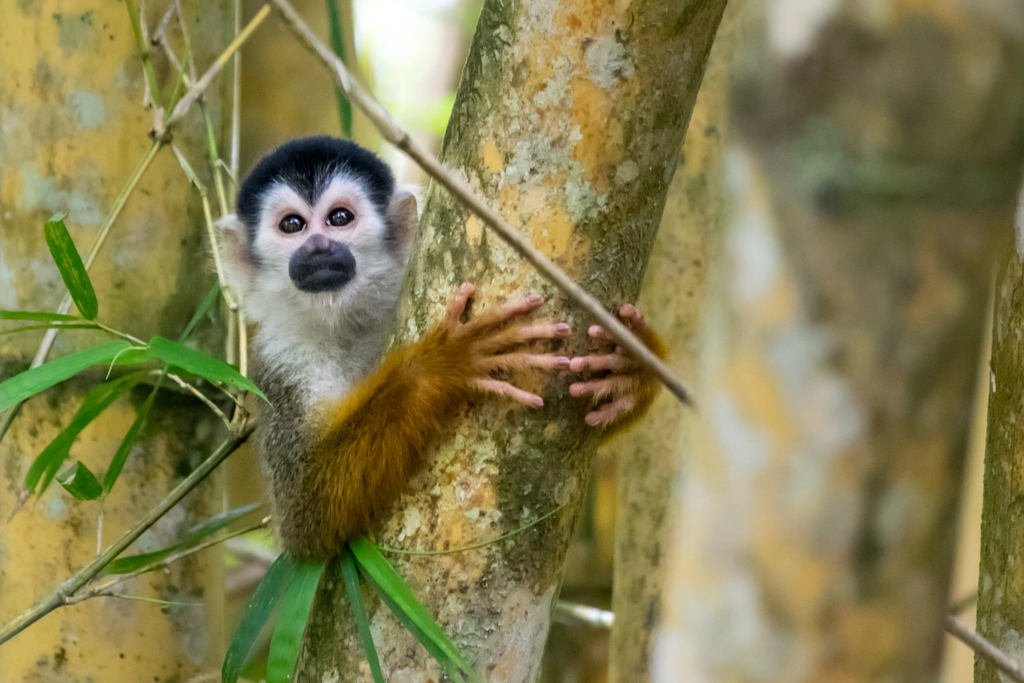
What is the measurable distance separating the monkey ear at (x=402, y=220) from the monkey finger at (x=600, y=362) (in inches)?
58.9

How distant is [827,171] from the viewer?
692 millimetres

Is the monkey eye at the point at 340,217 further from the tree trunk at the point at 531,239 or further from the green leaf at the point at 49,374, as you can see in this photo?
the tree trunk at the point at 531,239

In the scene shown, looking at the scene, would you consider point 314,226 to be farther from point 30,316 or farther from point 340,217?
point 30,316

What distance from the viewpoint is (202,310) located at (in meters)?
2.95

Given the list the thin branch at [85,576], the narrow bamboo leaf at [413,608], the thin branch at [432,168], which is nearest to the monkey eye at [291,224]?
the thin branch at [85,576]

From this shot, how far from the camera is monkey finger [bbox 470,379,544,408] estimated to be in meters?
1.86

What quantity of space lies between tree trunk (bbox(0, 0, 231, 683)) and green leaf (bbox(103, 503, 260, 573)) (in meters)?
0.13

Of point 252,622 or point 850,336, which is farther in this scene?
point 252,622

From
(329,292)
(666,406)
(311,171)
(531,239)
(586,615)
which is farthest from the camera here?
(586,615)

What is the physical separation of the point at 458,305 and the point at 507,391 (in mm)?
215

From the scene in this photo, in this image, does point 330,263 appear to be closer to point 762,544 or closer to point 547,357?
point 547,357

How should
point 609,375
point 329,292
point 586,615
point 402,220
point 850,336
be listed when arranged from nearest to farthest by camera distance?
1. point 850,336
2. point 609,375
3. point 329,292
4. point 402,220
5. point 586,615

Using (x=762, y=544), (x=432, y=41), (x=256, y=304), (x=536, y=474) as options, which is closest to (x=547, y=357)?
(x=536, y=474)

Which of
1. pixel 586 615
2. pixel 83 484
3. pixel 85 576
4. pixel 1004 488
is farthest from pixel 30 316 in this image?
pixel 586 615
